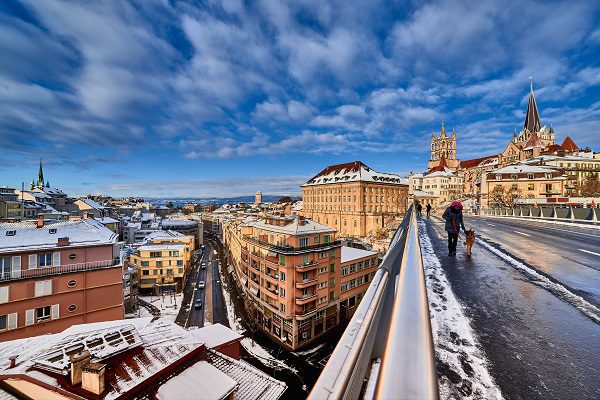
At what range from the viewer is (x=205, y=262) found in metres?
65.9

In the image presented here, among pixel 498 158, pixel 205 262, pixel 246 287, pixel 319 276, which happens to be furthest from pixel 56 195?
pixel 498 158

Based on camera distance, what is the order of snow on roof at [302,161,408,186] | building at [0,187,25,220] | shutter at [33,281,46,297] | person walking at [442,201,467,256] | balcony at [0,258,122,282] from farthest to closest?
snow on roof at [302,161,408,186]
building at [0,187,25,220]
shutter at [33,281,46,297]
balcony at [0,258,122,282]
person walking at [442,201,467,256]

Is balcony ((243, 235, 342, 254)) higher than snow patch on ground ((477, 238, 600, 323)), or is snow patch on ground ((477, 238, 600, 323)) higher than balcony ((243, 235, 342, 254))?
snow patch on ground ((477, 238, 600, 323))

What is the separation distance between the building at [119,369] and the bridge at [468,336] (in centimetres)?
916

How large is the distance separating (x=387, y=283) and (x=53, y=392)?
12142mm

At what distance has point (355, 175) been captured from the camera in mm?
64688

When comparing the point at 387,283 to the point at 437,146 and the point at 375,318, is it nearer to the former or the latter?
the point at 375,318

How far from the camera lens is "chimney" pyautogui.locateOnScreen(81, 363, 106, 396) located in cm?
824

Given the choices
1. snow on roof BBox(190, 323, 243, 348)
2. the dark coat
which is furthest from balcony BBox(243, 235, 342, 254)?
the dark coat

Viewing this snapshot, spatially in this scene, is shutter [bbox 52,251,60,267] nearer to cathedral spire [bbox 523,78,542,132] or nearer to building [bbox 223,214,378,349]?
building [bbox 223,214,378,349]

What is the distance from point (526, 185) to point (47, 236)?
215ft

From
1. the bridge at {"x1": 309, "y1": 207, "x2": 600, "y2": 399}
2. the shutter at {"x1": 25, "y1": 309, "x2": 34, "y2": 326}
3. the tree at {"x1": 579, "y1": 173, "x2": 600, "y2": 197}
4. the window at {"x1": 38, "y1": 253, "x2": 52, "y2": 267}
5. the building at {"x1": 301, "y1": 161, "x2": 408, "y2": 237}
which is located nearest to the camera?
the bridge at {"x1": 309, "y1": 207, "x2": 600, "y2": 399}

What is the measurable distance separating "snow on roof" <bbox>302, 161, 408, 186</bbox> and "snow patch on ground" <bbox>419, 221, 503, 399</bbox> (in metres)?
60.1

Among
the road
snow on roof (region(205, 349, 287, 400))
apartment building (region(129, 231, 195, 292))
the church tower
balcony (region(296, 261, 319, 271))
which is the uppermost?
the church tower
